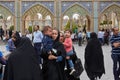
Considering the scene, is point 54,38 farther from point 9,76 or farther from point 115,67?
point 115,67

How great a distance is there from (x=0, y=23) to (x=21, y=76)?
175 ft

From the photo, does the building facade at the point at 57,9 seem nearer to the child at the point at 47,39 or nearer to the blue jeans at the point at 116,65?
the blue jeans at the point at 116,65

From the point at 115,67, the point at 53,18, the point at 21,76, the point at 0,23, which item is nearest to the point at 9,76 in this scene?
the point at 21,76

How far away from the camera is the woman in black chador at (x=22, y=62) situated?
6.16m

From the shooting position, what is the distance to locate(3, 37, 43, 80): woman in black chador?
616 centimetres

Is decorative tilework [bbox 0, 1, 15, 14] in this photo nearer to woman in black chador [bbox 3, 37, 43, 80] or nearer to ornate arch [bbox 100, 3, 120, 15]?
ornate arch [bbox 100, 3, 120, 15]

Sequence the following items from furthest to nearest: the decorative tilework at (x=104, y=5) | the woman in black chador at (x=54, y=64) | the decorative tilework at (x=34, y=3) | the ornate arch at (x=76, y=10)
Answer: the decorative tilework at (x=104, y=5) < the ornate arch at (x=76, y=10) < the decorative tilework at (x=34, y=3) < the woman in black chador at (x=54, y=64)

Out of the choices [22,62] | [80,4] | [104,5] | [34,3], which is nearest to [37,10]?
[34,3]

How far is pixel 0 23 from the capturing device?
58938 millimetres

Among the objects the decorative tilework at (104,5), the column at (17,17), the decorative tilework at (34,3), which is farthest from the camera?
the decorative tilework at (104,5)

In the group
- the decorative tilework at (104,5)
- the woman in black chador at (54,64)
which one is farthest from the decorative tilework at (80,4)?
the woman in black chador at (54,64)

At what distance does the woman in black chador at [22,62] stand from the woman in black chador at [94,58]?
550 centimetres

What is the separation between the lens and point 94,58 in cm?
1171

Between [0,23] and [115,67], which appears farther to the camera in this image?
[0,23]
